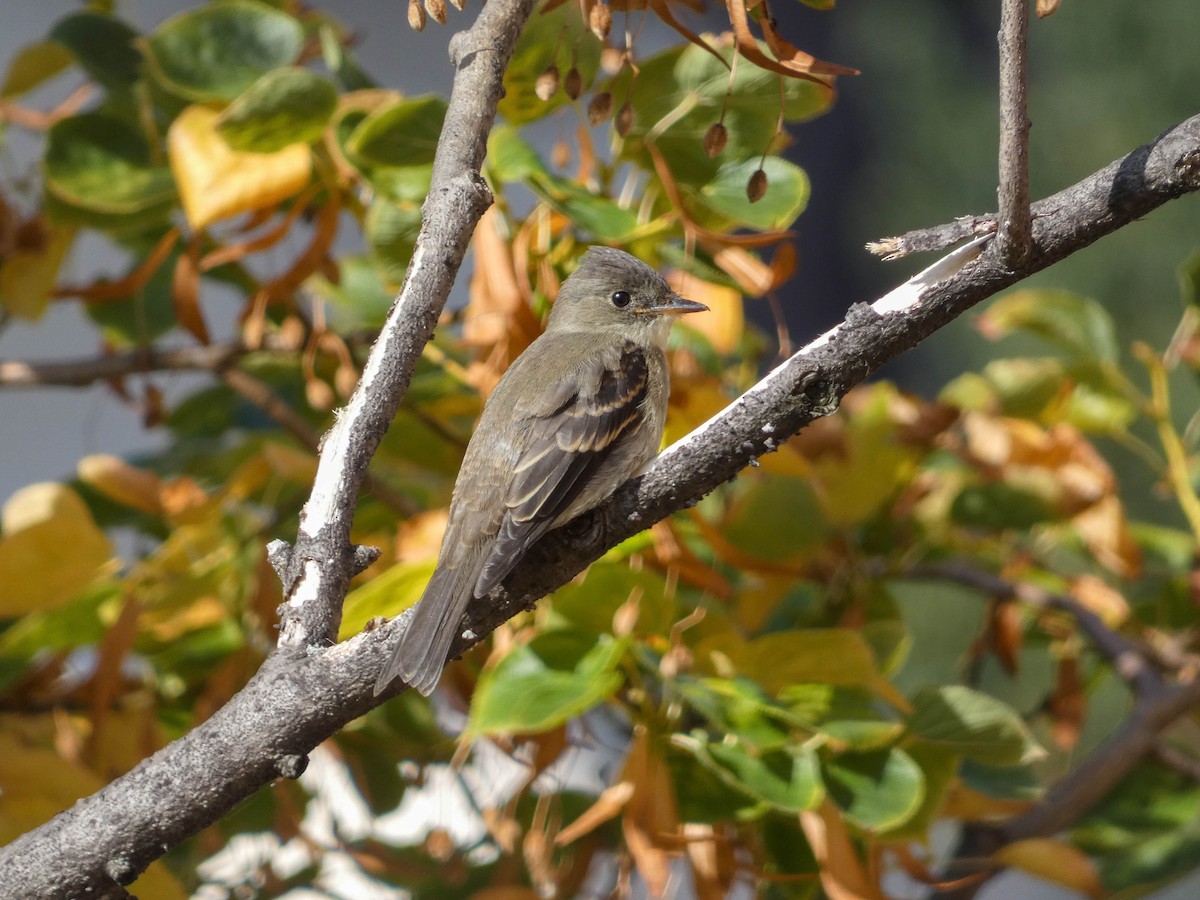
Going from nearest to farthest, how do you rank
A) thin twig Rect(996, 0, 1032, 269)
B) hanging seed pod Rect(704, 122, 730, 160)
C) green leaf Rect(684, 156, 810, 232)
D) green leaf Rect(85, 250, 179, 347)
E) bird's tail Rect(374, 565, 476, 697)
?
thin twig Rect(996, 0, 1032, 269), bird's tail Rect(374, 565, 476, 697), hanging seed pod Rect(704, 122, 730, 160), green leaf Rect(684, 156, 810, 232), green leaf Rect(85, 250, 179, 347)

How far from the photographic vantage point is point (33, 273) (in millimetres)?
2053

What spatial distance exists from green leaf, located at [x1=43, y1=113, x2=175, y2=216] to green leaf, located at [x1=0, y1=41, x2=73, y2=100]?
25 cm

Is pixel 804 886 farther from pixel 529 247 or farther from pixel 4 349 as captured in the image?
pixel 4 349

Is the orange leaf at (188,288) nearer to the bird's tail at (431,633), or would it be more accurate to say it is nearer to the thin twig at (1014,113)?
Result: the bird's tail at (431,633)

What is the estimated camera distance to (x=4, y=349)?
3934 mm

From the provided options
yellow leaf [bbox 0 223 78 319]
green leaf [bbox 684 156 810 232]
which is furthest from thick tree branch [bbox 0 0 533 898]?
yellow leaf [bbox 0 223 78 319]

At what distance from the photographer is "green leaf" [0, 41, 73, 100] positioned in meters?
2.13

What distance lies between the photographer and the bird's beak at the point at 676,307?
2098 mm

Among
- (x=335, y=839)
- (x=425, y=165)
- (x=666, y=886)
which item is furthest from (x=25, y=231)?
(x=666, y=886)

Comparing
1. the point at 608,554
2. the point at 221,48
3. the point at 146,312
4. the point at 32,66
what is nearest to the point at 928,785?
the point at 608,554

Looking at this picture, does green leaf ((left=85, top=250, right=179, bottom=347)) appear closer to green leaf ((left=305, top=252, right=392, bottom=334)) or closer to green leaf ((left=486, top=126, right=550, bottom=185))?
green leaf ((left=305, top=252, right=392, bottom=334))

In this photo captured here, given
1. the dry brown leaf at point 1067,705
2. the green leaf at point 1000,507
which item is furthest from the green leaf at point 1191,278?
the dry brown leaf at point 1067,705

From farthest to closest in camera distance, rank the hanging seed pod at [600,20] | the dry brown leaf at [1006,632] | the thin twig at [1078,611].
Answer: the dry brown leaf at [1006,632]
the thin twig at [1078,611]
the hanging seed pod at [600,20]

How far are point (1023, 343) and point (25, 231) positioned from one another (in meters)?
3.96
